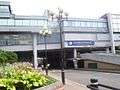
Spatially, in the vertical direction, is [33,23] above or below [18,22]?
below

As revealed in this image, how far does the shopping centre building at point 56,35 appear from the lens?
87812mm

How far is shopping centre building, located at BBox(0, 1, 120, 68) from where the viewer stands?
3457 inches

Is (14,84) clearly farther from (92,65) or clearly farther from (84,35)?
(84,35)

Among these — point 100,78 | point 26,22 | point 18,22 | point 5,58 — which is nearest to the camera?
point 5,58

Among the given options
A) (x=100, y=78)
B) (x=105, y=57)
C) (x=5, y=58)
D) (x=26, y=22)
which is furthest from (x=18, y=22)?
(x=5, y=58)

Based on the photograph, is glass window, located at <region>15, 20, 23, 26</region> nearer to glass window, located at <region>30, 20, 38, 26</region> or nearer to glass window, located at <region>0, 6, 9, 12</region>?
glass window, located at <region>30, 20, 38, 26</region>

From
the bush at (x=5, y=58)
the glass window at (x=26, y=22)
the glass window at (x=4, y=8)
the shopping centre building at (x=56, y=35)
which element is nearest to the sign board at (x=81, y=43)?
the shopping centre building at (x=56, y=35)

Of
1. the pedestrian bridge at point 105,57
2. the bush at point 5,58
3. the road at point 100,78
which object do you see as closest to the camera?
the road at point 100,78

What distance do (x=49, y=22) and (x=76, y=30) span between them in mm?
7779

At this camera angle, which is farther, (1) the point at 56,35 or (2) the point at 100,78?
(1) the point at 56,35

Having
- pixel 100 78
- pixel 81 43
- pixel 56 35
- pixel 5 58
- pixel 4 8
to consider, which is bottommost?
pixel 100 78

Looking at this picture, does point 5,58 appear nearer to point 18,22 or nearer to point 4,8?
point 18,22

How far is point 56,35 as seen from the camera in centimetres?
9375

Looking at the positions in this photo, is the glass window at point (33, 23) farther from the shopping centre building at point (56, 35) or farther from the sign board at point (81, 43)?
the sign board at point (81, 43)
